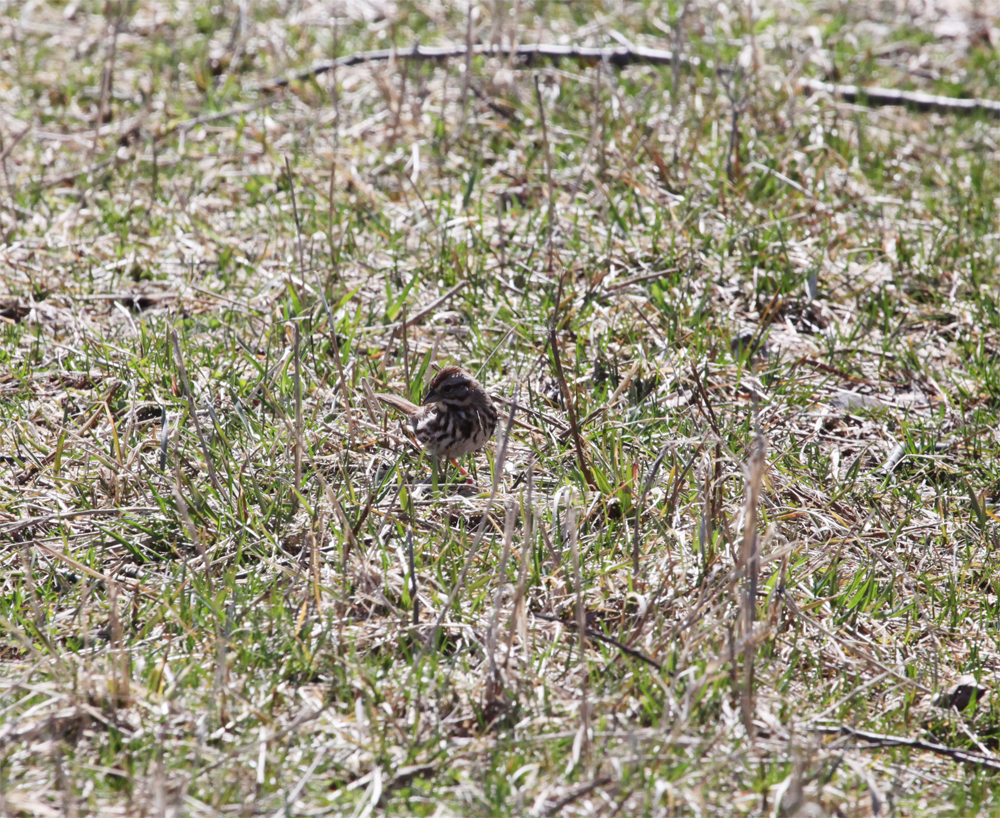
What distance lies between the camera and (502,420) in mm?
5219

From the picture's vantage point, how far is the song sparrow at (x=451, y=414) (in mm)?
4820

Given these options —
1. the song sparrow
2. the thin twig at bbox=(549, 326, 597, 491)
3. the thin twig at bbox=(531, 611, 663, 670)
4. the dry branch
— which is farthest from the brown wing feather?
the dry branch

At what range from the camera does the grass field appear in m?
3.35

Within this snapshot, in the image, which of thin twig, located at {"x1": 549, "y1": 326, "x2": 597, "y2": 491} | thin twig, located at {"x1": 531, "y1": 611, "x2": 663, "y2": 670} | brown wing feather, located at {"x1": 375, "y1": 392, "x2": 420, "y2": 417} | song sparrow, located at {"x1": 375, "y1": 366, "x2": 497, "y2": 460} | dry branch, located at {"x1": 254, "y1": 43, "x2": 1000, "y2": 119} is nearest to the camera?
thin twig, located at {"x1": 531, "y1": 611, "x2": 663, "y2": 670}

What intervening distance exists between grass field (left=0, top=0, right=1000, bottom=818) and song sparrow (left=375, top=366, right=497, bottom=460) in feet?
0.46

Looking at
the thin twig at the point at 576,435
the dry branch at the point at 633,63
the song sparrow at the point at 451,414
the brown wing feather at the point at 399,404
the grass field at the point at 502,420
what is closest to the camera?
the grass field at the point at 502,420

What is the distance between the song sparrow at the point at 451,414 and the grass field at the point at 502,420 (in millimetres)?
141

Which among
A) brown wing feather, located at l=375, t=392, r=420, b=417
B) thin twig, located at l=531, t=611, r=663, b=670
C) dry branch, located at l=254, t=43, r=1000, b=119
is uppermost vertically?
dry branch, located at l=254, t=43, r=1000, b=119

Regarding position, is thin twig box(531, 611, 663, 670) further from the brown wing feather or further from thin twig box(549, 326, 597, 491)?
the brown wing feather

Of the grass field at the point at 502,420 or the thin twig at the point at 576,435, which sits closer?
the grass field at the point at 502,420

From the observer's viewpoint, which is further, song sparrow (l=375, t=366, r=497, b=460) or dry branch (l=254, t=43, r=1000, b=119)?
dry branch (l=254, t=43, r=1000, b=119)

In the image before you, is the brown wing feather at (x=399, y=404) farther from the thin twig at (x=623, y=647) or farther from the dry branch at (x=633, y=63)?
the dry branch at (x=633, y=63)

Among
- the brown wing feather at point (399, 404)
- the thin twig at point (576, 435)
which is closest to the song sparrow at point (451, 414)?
the brown wing feather at point (399, 404)

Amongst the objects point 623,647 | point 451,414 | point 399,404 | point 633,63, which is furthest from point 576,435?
point 633,63
